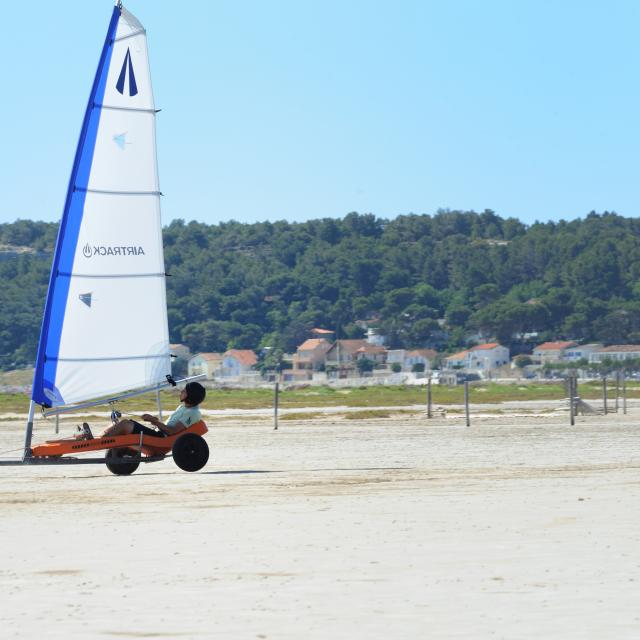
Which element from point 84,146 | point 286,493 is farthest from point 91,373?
point 286,493

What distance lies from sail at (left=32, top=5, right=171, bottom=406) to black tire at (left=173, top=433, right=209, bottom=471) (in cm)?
123

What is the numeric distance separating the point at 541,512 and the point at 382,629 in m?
4.95

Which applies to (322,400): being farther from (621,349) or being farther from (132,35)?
(621,349)

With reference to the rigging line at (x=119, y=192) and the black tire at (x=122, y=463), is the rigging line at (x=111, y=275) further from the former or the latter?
the black tire at (x=122, y=463)

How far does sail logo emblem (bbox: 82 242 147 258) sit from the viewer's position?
60.4ft

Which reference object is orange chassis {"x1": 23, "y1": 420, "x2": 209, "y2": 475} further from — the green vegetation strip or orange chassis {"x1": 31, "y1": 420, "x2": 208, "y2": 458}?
the green vegetation strip

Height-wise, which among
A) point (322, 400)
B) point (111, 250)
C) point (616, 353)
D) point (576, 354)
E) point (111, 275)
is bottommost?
point (322, 400)

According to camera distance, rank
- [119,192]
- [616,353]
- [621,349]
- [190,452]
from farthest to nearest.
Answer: [621,349], [616,353], [119,192], [190,452]

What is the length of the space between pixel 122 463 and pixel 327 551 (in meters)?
8.09

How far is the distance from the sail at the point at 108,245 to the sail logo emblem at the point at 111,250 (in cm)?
1

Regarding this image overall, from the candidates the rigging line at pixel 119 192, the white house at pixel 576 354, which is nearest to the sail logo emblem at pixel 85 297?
the rigging line at pixel 119 192

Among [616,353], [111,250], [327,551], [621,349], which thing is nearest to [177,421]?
[111,250]

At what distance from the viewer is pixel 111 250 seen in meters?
18.5

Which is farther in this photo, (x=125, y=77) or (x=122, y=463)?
(x=125, y=77)
